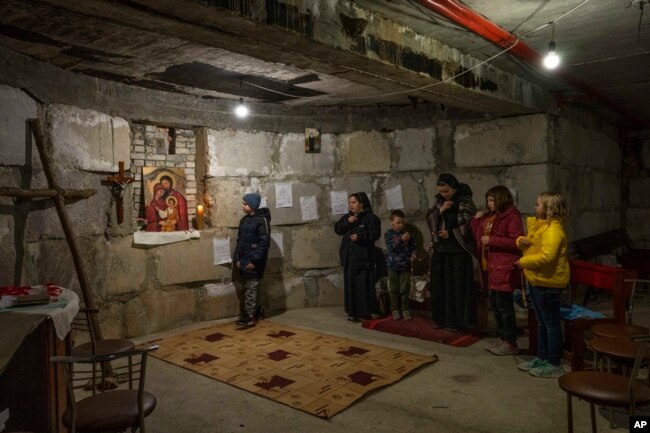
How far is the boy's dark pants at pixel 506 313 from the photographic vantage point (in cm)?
455

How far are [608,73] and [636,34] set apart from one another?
1298 mm

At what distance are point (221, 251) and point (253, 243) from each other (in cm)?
58

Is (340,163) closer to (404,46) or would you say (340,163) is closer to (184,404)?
(404,46)

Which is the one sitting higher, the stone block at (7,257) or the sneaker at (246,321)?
the stone block at (7,257)

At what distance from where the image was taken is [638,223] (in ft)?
28.8

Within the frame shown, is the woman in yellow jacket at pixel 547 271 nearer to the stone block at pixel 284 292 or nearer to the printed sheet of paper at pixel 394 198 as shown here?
the printed sheet of paper at pixel 394 198

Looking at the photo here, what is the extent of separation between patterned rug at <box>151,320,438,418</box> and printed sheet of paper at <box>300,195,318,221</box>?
5.50 feet

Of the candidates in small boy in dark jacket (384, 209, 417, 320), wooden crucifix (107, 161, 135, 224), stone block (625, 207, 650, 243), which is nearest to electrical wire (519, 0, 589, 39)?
small boy in dark jacket (384, 209, 417, 320)

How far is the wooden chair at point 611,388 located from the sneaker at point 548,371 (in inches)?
57.0

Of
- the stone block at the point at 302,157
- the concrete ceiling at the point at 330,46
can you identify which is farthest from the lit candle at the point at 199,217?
the concrete ceiling at the point at 330,46

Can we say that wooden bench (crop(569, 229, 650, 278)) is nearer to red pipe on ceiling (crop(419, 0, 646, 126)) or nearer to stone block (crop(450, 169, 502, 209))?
stone block (crop(450, 169, 502, 209))

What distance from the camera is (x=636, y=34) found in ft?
13.3

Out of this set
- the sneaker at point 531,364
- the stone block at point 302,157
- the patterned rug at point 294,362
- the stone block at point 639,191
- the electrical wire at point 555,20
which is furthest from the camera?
the stone block at point 639,191

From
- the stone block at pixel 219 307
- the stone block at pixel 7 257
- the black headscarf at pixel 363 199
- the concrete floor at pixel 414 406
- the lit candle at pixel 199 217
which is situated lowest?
the concrete floor at pixel 414 406
